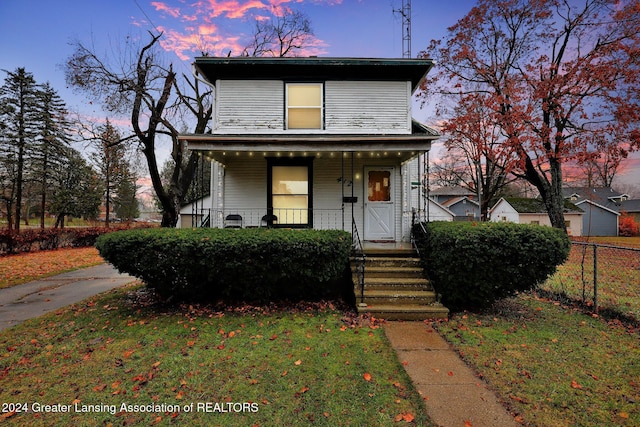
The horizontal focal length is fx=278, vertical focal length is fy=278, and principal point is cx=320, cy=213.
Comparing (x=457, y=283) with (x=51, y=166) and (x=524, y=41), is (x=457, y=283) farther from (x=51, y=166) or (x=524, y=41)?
(x=51, y=166)

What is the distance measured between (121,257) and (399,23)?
45.9 ft

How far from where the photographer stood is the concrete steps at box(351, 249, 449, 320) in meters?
5.53

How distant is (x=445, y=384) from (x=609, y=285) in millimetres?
7639

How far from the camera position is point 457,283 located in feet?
18.7

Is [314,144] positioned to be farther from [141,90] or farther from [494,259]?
[141,90]

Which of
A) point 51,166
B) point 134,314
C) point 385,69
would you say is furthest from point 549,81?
point 51,166

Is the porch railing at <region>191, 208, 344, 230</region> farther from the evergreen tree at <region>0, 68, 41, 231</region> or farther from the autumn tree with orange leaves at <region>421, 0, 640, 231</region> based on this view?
the evergreen tree at <region>0, 68, 41, 231</region>

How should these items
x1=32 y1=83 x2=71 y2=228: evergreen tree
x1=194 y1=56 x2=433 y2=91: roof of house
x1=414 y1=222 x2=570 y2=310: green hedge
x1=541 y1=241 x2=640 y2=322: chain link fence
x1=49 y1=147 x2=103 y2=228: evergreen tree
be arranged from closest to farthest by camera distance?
x1=414 y1=222 x2=570 y2=310: green hedge → x1=541 y1=241 x2=640 y2=322: chain link fence → x1=194 y1=56 x2=433 y2=91: roof of house → x1=32 y1=83 x2=71 y2=228: evergreen tree → x1=49 y1=147 x2=103 y2=228: evergreen tree

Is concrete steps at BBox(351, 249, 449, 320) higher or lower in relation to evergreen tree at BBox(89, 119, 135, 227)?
lower

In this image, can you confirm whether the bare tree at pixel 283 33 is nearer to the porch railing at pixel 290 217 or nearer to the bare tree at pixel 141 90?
the bare tree at pixel 141 90

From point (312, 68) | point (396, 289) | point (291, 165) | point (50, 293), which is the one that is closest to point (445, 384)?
point (396, 289)

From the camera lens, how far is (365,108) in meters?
9.03

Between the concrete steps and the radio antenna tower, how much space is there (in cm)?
1012

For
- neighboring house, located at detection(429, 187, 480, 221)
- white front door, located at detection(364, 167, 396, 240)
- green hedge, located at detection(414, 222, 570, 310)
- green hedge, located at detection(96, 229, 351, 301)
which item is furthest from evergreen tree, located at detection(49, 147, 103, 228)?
neighboring house, located at detection(429, 187, 480, 221)
